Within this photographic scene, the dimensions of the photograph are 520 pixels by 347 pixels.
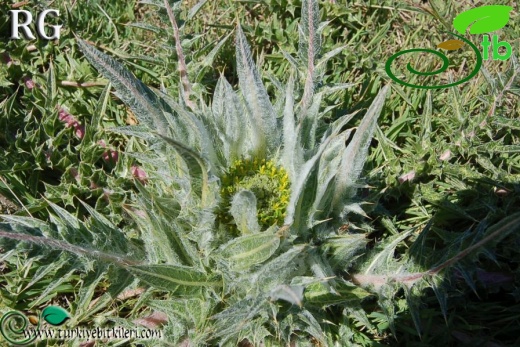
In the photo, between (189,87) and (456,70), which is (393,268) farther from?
(456,70)

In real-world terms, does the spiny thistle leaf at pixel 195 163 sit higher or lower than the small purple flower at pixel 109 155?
higher

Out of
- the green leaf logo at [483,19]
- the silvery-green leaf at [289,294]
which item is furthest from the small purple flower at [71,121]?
the green leaf logo at [483,19]

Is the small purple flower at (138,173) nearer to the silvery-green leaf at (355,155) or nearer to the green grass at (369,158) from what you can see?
the green grass at (369,158)

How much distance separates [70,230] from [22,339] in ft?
2.50

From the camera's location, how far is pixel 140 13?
356 cm

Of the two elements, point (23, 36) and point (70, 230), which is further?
point (23, 36)

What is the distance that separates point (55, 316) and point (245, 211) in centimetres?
130

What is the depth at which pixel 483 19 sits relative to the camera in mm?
3346

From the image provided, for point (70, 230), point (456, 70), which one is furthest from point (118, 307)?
point (456, 70)

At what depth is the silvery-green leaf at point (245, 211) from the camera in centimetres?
167

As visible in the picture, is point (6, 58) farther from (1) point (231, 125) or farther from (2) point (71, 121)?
(1) point (231, 125)

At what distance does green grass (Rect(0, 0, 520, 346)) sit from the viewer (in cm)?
238

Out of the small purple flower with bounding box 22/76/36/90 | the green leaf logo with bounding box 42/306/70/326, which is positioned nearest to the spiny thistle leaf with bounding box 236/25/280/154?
the green leaf logo with bounding box 42/306/70/326

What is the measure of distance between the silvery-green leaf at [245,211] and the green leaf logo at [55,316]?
1.13 m
